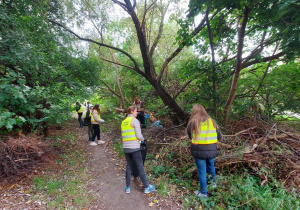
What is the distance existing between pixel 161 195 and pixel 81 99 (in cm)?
463

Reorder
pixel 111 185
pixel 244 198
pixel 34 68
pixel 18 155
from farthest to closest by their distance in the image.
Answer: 1. pixel 34 68
2. pixel 18 155
3. pixel 111 185
4. pixel 244 198

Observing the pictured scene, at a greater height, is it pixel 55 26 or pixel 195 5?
pixel 55 26

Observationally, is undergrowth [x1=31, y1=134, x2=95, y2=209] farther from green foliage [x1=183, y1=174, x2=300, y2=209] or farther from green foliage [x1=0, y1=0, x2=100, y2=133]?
green foliage [x1=183, y1=174, x2=300, y2=209]

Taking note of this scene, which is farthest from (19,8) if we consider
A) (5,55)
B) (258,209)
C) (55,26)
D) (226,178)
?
(258,209)

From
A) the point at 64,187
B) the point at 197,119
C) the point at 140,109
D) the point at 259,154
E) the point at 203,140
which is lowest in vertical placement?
the point at 64,187

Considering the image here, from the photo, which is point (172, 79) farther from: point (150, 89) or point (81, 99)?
point (81, 99)

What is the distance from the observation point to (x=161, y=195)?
3.08 meters

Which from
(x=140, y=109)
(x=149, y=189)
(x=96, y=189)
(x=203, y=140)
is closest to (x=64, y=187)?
(x=96, y=189)

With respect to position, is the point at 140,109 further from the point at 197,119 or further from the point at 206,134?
the point at 206,134

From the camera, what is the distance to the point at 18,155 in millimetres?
3738

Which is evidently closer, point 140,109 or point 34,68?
point 34,68

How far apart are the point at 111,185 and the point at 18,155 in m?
2.55

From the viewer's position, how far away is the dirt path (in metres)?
2.91

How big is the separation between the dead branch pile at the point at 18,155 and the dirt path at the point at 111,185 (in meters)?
1.51
